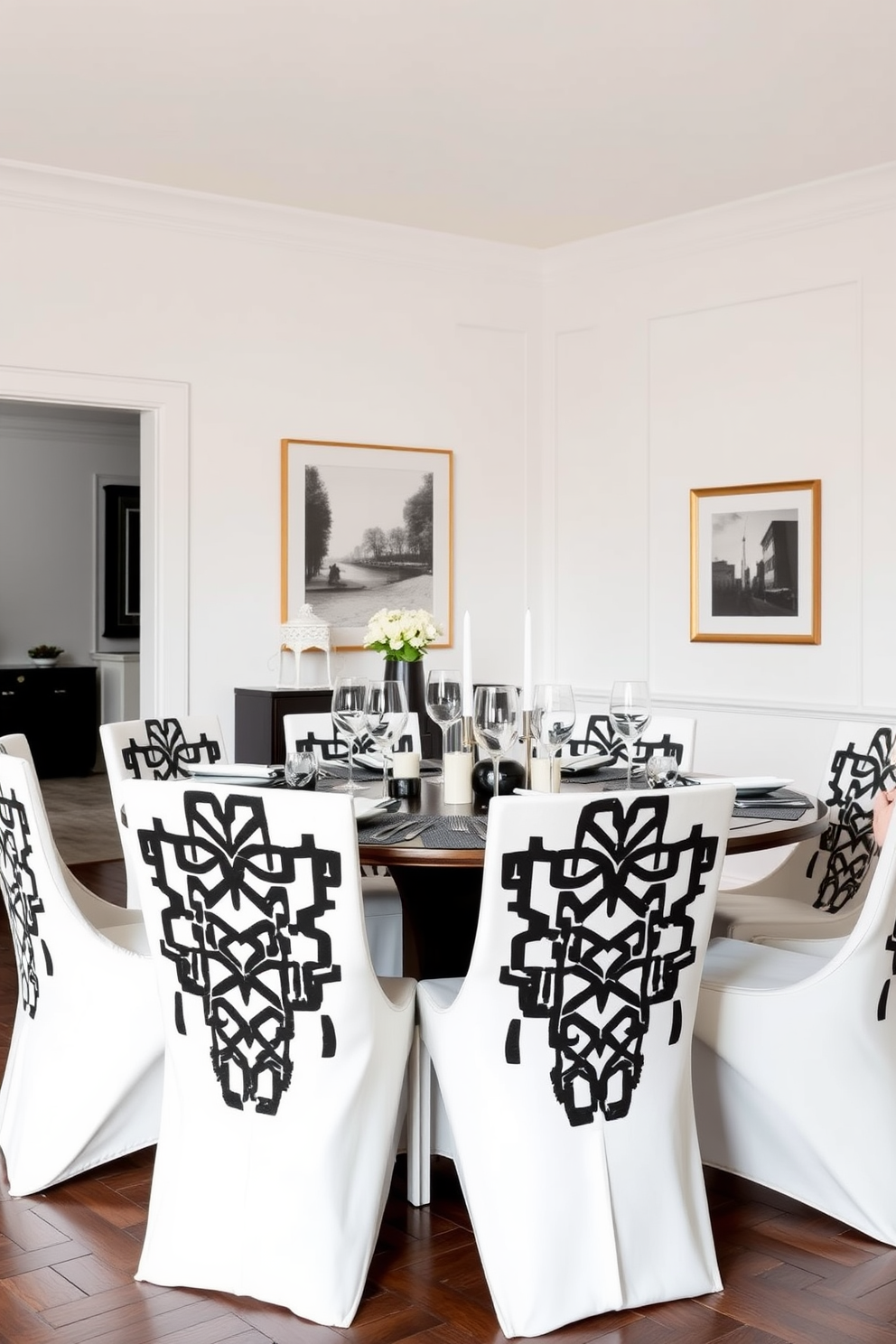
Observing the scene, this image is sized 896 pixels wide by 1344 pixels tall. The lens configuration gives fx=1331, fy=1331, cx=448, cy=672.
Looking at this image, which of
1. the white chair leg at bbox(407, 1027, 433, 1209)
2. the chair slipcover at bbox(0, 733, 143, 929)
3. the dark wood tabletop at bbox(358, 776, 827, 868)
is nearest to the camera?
the dark wood tabletop at bbox(358, 776, 827, 868)

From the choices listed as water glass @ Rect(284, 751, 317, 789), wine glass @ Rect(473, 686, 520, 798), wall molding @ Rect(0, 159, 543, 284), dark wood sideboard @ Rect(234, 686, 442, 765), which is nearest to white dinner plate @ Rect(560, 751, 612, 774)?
wine glass @ Rect(473, 686, 520, 798)

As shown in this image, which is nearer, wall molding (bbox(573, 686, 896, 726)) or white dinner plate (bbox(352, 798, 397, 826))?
white dinner plate (bbox(352, 798, 397, 826))

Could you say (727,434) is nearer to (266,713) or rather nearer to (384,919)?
(266,713)

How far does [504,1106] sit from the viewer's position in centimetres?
238

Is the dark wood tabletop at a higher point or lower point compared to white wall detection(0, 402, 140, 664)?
lower

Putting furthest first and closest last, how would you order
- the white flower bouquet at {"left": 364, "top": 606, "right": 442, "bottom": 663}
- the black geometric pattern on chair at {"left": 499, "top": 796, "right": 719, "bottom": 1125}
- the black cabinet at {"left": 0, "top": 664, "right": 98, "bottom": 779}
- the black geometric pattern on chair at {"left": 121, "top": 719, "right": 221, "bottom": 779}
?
the black cabinet at {"left": 0, "top": 664, "right": 98, "bottom": 779}, the white flower bouquet at {"left": 364, "top": 606, "right": 442, "bottom": 663}, the black geometric pattern on chair at {"left": 121, "top": 719, "right": 221, "bottom": 779}, the black geometric pattern on chair at {"left": 499, "top": 796, "right": 719, "bottom": 1125}

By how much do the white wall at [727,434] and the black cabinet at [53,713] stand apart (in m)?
4.93

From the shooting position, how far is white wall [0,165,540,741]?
18.6ft

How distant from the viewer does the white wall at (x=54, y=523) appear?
10.4 metres

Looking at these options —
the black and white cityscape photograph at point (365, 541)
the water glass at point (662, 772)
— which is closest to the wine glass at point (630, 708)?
the water glass at point (662, 772)

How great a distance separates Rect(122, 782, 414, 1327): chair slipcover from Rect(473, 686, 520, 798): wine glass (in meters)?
0.70

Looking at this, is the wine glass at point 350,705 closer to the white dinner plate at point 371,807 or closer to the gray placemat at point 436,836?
the white dinner plate at point 371,807

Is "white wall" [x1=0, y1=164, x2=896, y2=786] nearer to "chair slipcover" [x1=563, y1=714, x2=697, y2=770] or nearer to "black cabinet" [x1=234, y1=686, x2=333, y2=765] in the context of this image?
"black cabinet" [x1=234, y1=686, x2=333, y2=765]

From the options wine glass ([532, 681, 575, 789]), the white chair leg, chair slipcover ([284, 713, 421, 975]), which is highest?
wine glass ([532, 681, 575, 789])
